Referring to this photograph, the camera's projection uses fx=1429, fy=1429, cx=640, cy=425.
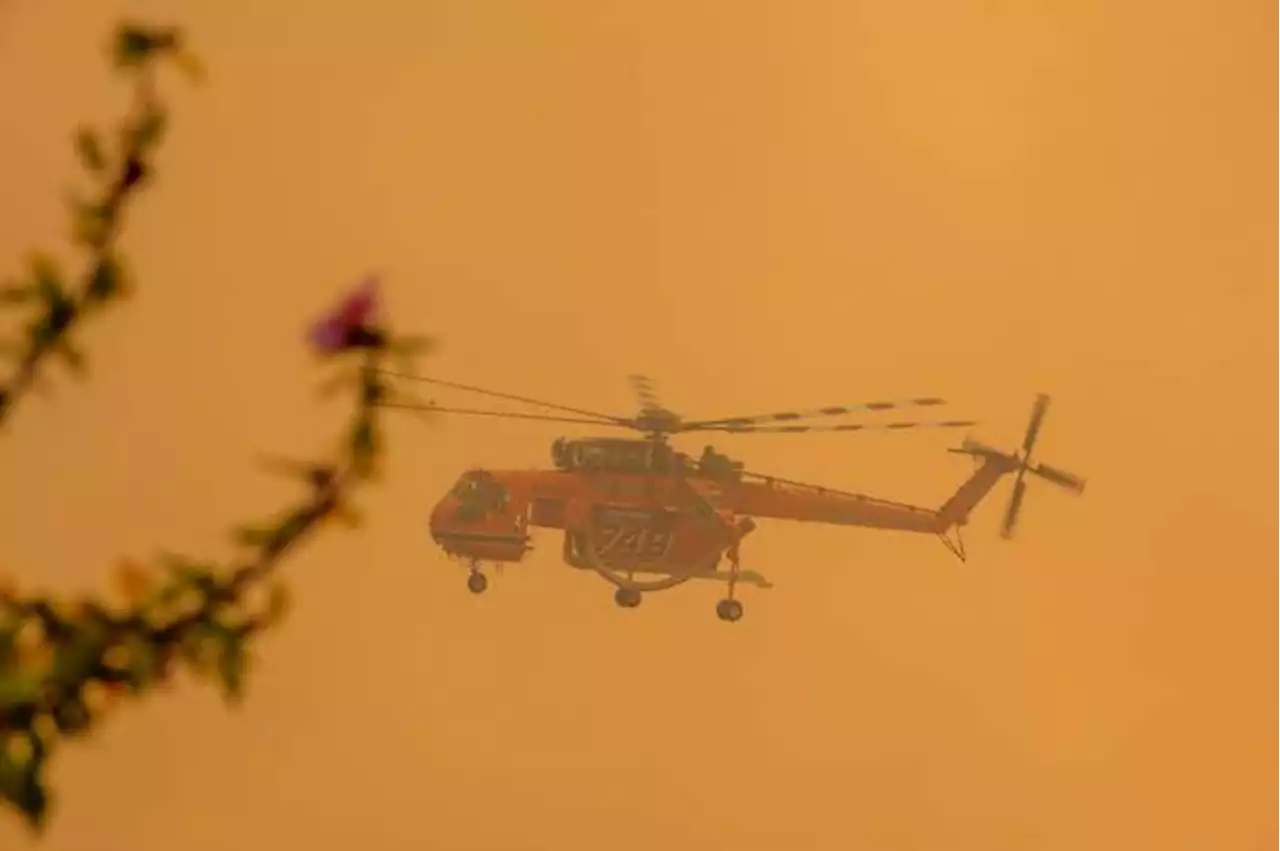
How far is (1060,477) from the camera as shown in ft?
4.13

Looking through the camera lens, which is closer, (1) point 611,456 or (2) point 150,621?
(2) point 150,621

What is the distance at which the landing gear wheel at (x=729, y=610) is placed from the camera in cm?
122

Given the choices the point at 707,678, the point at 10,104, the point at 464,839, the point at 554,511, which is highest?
the point at 10,104

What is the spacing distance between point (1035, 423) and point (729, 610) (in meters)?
0.32

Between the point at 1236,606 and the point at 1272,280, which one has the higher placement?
the point at 1272,280

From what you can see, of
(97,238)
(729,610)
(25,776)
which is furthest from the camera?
(729,610)

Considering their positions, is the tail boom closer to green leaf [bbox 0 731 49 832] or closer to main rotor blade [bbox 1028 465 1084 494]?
main rotor blade [bbox 1028 465 1084 494]

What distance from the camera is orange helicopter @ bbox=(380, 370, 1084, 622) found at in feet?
4.02

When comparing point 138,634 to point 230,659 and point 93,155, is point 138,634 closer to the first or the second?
point 230,659

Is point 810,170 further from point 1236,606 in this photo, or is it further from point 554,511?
point 1236,606

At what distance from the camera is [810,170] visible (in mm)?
1281

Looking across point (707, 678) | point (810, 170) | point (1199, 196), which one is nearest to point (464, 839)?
point (707, 678)

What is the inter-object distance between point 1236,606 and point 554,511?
61 centimetres

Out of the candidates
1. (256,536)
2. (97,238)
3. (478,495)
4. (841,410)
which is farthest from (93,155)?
(841,410)
